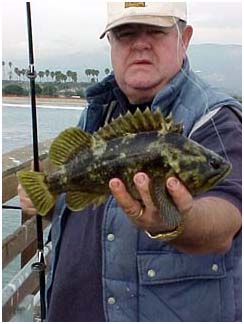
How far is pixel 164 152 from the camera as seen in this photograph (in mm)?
1840

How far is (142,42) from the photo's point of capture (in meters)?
2.39

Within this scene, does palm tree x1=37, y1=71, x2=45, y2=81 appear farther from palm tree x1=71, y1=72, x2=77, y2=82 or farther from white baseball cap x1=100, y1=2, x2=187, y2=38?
white baseball cap x1=100, y1=2, x2=187, y2=38

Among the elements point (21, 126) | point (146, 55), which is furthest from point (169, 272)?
point (21, 126)

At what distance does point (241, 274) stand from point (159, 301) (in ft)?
1.05

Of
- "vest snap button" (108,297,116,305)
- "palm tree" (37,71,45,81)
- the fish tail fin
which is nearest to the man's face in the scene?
"palm tree" (37,71,45,81)

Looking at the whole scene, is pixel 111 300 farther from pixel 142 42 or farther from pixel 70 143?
pixel 142 42

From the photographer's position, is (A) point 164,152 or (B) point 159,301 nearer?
(A) point 164,152

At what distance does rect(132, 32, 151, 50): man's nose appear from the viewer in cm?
238

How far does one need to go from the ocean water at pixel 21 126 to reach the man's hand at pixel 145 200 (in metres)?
0.83

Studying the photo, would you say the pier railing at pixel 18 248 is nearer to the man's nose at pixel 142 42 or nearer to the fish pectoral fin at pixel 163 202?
the man's nose at pixel 142 42

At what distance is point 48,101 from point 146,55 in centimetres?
58

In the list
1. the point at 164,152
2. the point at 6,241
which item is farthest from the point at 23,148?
the point at 164,152

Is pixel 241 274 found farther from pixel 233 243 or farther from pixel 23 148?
pixel 23 148

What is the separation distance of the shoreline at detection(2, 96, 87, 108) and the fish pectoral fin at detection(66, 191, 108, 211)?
0.70m
